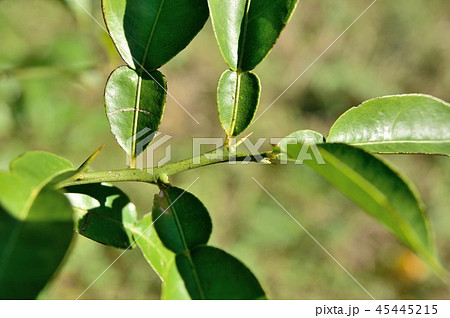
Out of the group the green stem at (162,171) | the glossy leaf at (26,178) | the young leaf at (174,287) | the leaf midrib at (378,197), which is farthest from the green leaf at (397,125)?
the glossy leaf at (26,178)

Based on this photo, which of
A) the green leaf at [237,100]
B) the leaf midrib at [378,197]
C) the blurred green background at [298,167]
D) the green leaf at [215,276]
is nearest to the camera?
the leaf midrib at [378,197]

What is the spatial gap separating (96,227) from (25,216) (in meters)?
0.35

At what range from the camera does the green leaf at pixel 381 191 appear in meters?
0.52

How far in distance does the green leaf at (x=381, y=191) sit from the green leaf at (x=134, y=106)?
1.26 ft

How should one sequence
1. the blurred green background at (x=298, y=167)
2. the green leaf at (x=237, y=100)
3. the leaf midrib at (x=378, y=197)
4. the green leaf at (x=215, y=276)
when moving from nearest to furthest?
the leaf midrib at (x=378, y=197) → the green leaf at (x=215, y=276) → the green leaf at (x=237, y=100) → the blurred green background at (x=298, y=167)

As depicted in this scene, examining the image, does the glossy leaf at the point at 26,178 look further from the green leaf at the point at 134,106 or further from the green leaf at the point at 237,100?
the green leaf at the point at 237,100

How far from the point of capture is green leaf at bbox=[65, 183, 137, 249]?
0.94 metres

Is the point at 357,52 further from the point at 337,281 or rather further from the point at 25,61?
the point at 25,61

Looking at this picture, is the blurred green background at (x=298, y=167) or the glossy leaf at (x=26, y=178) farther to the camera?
the blurred green background at (x=298, y=167)

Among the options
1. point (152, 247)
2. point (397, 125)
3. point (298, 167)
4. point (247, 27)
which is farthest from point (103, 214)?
point (298, 167)

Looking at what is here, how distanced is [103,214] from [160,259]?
0.15 metres

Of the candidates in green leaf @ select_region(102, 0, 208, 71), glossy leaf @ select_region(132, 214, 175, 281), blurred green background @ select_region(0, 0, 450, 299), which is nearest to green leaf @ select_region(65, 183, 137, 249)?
glossy leaf @ select_region(132, 214, 175, 281)

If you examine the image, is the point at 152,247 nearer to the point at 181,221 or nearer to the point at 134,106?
the point at 181,221

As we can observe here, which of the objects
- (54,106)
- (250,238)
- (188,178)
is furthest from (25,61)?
(250,238)
